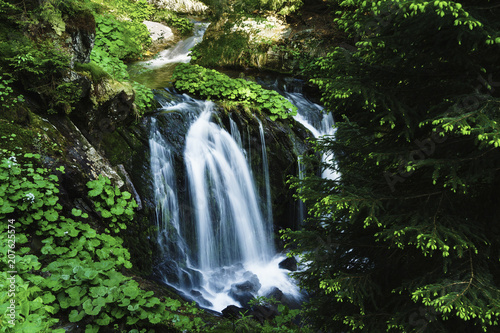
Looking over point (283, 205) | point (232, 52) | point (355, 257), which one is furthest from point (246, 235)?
point (232, 52)

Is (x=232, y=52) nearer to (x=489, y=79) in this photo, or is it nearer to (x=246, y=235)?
(x=246, y=235)

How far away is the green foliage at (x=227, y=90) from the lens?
9.23 meters

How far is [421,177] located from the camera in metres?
2.88

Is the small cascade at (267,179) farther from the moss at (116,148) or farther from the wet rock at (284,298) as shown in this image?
the moss at (116,148)

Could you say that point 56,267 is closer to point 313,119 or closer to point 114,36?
point 114,36

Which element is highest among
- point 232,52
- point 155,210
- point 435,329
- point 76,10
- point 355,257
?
point 232,52

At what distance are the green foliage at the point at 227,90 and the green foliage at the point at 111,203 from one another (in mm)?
4725

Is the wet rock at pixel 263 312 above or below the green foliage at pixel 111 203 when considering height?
below

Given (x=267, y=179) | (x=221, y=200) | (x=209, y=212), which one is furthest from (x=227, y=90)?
(x=209, y=212)

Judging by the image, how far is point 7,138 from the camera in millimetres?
4309

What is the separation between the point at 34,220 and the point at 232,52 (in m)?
10.0

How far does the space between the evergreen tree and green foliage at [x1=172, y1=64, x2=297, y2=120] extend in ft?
20.2

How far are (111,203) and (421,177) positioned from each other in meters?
4.20

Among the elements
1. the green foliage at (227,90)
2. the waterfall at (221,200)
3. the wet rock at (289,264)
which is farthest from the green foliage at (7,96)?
the wet rock at (289,264)
